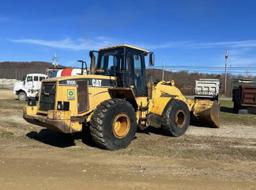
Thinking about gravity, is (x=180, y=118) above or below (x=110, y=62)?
below

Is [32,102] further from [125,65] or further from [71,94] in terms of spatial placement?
[125,65]

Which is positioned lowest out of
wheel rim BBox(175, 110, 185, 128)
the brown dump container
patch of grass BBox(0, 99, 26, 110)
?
patch of grass BBox(0, 99, 26, 110)

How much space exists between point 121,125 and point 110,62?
80.0 inches

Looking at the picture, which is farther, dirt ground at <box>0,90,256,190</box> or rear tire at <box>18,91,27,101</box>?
rear tire at <box>18,91,27,101</box>

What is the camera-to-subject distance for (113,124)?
33.9 feet

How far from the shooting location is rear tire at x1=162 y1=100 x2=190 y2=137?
12625mm

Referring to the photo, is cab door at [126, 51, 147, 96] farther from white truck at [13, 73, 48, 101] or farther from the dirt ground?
white truck at [13, 73, 48, 101]

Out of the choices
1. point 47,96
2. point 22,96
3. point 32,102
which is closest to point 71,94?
point 47,96

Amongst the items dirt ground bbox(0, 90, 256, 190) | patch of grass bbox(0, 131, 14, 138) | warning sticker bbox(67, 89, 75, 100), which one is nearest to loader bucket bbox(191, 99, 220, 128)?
dirt ground bbox(0, 90, 256, 190)

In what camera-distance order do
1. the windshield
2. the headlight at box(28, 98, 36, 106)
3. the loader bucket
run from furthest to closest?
1. the loader bucket
2. the windshield
3. the headlight at box(28, 98, 36, 106)

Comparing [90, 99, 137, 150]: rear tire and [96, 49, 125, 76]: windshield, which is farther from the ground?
[96, 49, 125, 76]: windshield

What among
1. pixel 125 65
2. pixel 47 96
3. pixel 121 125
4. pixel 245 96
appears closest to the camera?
pixel 47 96

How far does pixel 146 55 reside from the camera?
12.2m

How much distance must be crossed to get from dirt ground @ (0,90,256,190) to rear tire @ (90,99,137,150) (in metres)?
A: 0.28
